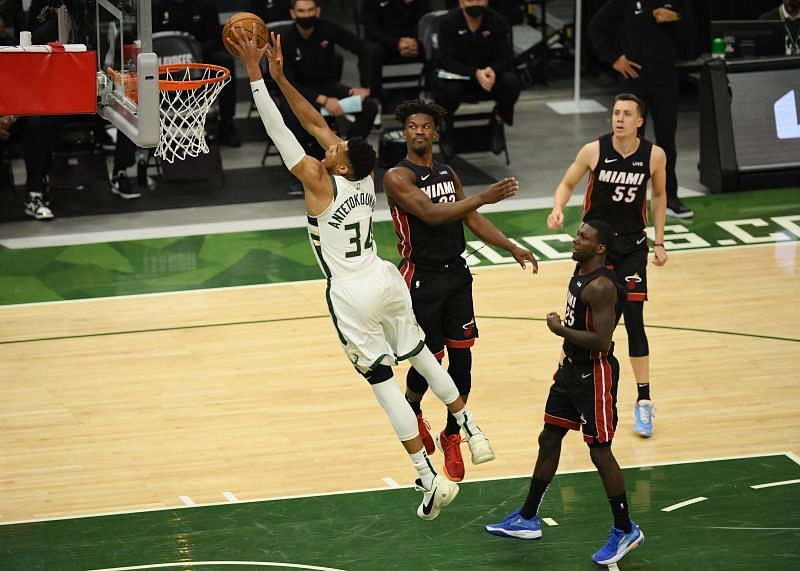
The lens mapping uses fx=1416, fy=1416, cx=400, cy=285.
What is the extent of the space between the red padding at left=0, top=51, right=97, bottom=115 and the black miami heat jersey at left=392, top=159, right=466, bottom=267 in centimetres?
174

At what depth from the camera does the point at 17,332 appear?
1025 centimetres

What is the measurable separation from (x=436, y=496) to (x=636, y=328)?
205 centimetres

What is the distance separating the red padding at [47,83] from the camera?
7.42 meters

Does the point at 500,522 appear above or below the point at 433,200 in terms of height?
below

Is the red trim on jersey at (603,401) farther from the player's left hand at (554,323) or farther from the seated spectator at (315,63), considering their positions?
the seated spectator at (315,63)

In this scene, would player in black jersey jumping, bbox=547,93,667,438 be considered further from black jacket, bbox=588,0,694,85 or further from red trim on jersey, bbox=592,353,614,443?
black jacket, bbox=588,0,694,85

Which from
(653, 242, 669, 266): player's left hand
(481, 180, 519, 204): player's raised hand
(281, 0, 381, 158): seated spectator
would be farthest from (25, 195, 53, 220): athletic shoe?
(481, 180, 519, 204): player's raised hand

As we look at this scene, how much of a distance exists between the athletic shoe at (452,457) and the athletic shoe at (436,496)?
1.90 feet

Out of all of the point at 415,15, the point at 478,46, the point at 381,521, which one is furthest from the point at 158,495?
the point at 415,15

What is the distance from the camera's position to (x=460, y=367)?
301 inches

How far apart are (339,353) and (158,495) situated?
2339mm

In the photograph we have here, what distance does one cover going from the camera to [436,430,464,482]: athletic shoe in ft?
24.7

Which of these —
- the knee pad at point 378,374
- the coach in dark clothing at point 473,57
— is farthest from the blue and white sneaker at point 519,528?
the coach in dark clothing at point 473,57

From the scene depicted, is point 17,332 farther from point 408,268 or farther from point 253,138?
point 253,138
